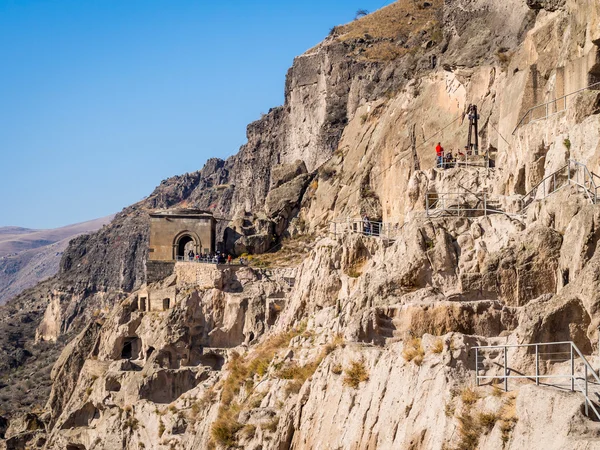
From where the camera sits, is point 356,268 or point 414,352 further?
point 356,268

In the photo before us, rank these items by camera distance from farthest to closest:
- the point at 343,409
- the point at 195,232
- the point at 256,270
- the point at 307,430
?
the point at 195,232 < the point at 256,270 < the point at 307,430 < the point at 343,409

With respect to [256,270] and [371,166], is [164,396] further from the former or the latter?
[371,166]

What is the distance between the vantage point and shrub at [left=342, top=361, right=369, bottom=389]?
18750 mm

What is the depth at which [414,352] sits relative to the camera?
56.4 ft

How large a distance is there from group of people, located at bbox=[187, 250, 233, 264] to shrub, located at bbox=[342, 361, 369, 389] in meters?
28.5

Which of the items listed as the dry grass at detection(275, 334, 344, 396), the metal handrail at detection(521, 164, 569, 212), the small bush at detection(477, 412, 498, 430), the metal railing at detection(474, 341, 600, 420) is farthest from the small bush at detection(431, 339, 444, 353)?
the metal handrail at detection(521, 164, 569, 212)

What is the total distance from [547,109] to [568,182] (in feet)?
23.7

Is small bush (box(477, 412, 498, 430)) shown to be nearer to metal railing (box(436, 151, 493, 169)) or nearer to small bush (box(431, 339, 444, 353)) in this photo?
small bush (box(431, 339, 444, 353))

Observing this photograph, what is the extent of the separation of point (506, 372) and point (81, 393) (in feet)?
112

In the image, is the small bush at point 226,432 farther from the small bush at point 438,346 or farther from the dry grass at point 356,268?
the small bush at point 438,346

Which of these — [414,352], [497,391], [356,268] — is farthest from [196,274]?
[497,391]

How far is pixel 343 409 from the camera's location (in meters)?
18.9

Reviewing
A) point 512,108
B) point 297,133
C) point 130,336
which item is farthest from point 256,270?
point 297,133

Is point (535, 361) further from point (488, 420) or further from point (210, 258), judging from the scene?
point (210, 258)
